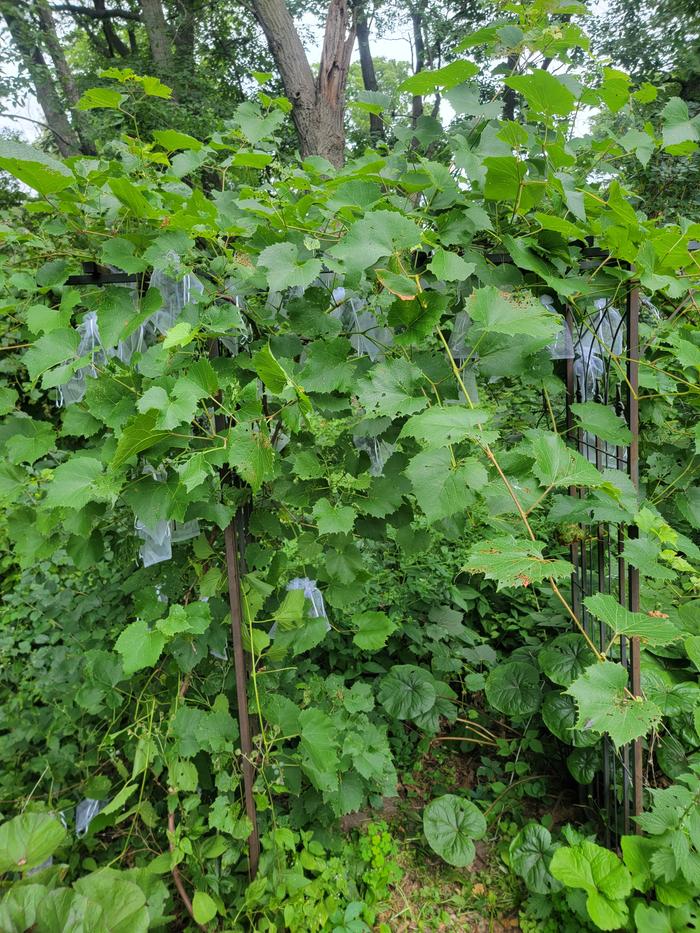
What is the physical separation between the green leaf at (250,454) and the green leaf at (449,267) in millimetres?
442

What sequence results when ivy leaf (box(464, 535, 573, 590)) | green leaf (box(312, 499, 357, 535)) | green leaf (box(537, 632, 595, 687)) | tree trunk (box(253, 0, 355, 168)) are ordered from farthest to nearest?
tree trunk (box(253, 0, 355, 168)), green leaf (box(537, 632, 595, 687)), green leaf (box(312, 499, 357, 535)), ivy leaf (box(464, 535, 573, 590))

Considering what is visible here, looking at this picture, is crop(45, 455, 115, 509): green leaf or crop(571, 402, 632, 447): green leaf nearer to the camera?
crop(45, 455, 115, 509): green leaf

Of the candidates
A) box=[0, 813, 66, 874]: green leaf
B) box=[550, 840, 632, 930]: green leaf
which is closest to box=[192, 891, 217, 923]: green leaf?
box=[0, 813, 66, 874]: green leaf

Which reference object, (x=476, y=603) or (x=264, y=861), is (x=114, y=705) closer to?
(x=264, y=861)

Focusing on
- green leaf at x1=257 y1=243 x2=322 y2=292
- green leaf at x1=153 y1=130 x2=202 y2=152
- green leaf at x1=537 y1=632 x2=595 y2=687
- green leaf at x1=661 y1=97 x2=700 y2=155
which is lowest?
green leaf at x1=537 y1=632 x2=595 y2=687

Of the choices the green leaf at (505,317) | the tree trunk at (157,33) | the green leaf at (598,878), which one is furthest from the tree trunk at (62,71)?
the green leaf at (598,878)

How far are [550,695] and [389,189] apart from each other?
5.07ft

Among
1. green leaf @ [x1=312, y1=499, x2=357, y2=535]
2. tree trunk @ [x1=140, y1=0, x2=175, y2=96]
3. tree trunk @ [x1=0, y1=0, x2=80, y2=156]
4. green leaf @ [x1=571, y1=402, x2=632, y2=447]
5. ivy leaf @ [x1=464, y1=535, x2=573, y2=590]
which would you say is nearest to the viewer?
ivy leaf @ [x1=464, y1=535, x2=573, y2=590]

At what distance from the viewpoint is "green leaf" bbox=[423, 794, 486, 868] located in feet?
5.42

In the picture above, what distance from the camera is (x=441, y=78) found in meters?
1.08

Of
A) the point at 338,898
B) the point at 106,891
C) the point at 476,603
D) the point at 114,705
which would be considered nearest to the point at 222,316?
the point at 114,705

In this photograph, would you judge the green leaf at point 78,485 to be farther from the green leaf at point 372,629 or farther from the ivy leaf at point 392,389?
the green leaf at point 372,629

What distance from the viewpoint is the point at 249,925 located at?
149cm

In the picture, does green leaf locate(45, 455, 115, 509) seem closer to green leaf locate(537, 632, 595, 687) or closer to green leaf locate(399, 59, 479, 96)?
green leaf locate(399, 59, 479, 96)
